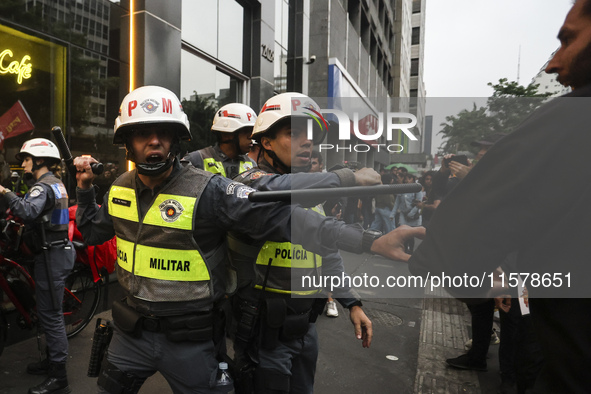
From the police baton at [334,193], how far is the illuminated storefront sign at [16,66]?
5.27m

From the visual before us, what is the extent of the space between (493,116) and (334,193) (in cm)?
55

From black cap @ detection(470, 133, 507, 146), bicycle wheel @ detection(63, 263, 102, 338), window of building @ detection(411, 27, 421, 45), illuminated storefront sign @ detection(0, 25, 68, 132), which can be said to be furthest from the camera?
window of building @ detection(411, 27, 421, 45)

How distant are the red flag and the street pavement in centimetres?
242

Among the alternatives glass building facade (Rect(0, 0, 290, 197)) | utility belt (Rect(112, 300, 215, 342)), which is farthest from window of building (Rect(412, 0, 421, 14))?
utility belt (Rect(112, 300, 215, 342))

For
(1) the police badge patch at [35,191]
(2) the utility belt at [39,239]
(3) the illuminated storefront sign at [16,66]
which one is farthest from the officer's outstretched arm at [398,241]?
(3) the illuminated storefront sign at [16,66]

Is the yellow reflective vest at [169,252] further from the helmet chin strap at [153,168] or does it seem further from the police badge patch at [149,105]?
the police badge patch at [149,105]

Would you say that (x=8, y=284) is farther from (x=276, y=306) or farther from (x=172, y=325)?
(x=276, y=306)

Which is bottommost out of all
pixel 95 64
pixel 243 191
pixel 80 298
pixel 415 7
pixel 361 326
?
pixel 80 298

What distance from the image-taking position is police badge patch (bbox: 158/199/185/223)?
199 cm

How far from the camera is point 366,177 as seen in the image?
1400mm

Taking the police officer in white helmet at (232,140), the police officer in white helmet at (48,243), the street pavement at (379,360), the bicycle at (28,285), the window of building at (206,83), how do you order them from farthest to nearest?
the window of building at (206,83) < the police officer in white helmet at (232,140) < the bicycle at (28,285) < the street pavement at (379,360) < the police officer in white helmet at (48,243)

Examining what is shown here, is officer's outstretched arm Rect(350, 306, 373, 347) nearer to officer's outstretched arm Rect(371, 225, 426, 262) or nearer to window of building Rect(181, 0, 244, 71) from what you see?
officer's outstretched arm Rect(371, 225, 426, 262)

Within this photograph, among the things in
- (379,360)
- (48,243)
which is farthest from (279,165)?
(379,360)

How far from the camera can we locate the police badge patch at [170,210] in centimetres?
199
